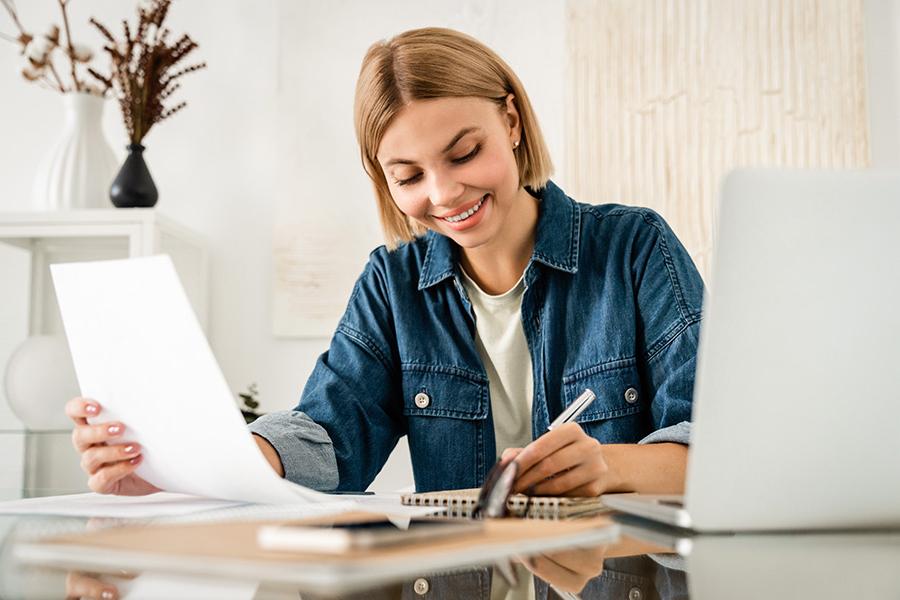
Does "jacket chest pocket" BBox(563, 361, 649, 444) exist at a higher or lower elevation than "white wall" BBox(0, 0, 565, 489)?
→ lower

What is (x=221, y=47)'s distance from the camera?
9.24ft

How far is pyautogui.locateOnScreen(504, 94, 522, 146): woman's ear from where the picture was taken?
4.74ft

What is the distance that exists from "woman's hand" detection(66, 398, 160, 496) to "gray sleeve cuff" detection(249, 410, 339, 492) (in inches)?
8.3

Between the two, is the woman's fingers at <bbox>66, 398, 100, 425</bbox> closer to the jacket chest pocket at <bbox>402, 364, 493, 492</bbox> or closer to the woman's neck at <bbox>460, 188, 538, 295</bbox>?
the jacket chest pocket at <bbox>402, 364, 493, 492</bbox>

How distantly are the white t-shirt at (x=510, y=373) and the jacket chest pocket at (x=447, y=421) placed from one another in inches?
1.7

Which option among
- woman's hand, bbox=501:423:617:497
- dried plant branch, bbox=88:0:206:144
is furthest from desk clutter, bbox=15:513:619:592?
dried plant branch, bbox=88:0:206:144

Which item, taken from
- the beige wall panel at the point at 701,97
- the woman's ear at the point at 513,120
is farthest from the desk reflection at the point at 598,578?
the beige wall panel at the point at 701,97

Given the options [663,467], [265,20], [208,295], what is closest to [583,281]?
[663,467]

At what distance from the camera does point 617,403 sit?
129 cm

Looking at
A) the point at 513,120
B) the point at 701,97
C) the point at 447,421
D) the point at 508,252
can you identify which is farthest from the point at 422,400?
the point at 701,97

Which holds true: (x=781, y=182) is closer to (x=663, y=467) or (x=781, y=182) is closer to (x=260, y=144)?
(x=663, y=467)

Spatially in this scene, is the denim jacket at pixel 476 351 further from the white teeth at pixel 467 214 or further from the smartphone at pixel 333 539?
the smartphone at pixel 333 539

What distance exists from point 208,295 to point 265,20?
0.92m

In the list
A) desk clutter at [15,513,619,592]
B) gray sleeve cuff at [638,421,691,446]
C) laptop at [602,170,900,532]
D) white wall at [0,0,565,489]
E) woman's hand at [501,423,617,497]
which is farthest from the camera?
white wall at [0,0,565,489]
